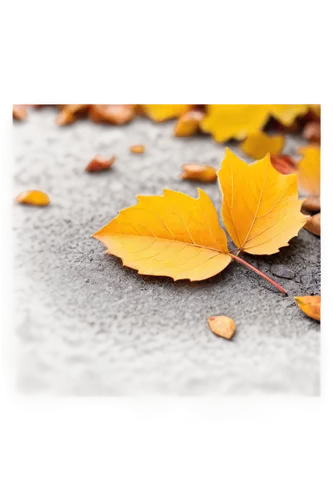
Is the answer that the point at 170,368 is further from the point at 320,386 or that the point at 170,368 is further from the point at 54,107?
the point at 54,107

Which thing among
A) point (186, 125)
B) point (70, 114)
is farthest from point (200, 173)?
point (70, 114)

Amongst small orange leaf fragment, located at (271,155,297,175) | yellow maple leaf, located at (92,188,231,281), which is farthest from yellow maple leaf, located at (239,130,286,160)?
yellow maple leaf, located at (92,188,231,281)

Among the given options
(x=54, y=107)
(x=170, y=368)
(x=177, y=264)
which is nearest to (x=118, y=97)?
(x=54, y=107)

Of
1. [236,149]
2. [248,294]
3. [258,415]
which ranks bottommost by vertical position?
[258,415]

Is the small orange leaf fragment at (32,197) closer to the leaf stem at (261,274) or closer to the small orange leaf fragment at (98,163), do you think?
the small orange leaf fragment at (98,163)

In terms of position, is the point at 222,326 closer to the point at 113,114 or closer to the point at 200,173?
the point at 200,173

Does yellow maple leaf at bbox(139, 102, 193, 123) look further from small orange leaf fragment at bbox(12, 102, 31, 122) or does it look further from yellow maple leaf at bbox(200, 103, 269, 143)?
small orange leaf fragment at bbox(12, 102, 31, 122)
